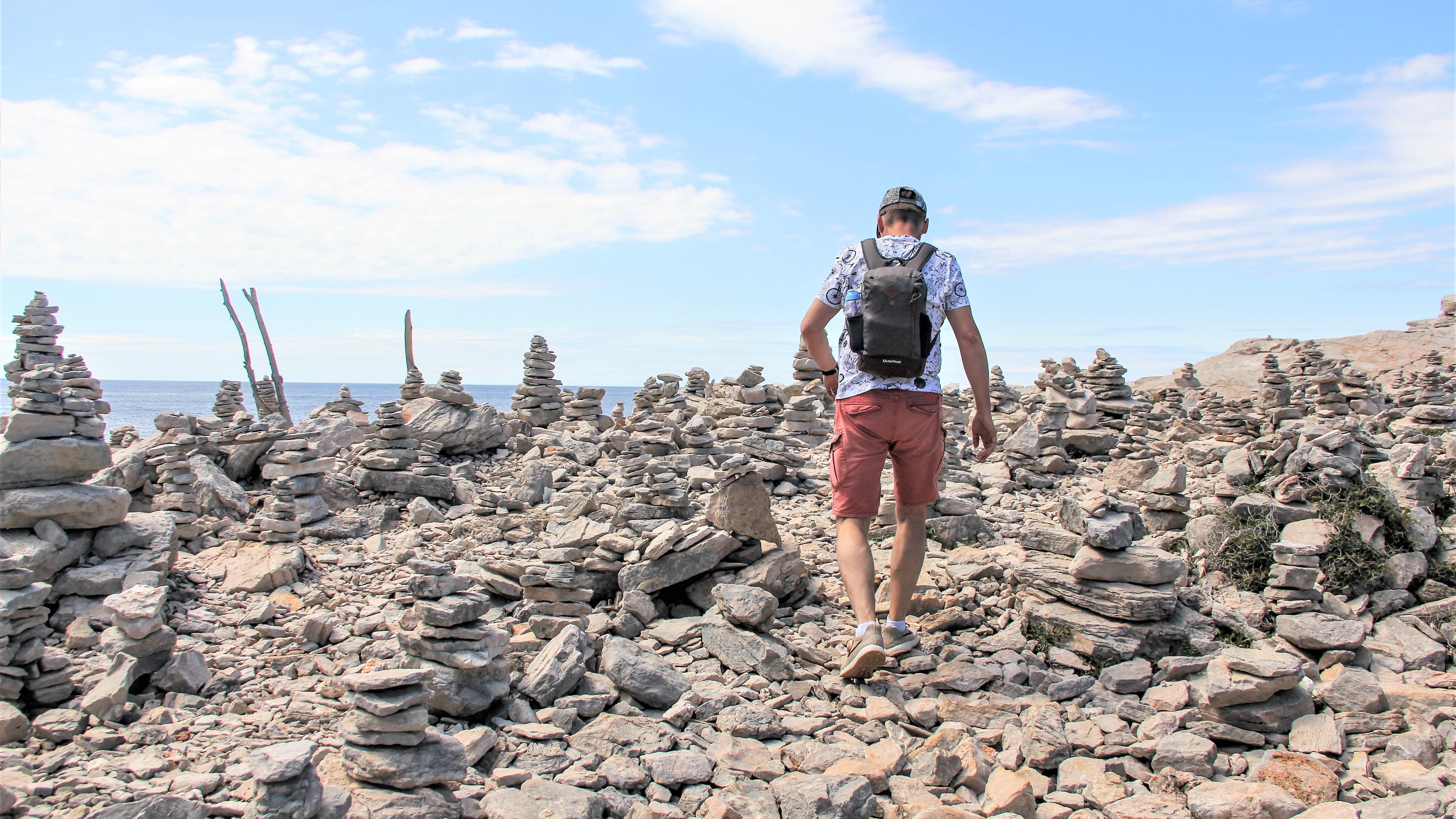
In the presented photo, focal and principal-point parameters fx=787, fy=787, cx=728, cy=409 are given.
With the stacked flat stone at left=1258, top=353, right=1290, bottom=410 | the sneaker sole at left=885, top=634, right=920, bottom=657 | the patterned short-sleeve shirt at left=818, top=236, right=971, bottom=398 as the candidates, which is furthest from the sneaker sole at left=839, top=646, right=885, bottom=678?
the stacked flat stone at left=1258, top=353, right=1290, bottom=410

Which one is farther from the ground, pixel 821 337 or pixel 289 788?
pixel 821 337

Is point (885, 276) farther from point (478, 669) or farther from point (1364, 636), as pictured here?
point (1364, 636)

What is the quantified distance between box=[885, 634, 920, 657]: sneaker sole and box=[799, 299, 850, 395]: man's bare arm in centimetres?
203

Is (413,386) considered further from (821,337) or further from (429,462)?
(821,337)

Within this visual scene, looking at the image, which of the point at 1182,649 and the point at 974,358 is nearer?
the point at 974,358

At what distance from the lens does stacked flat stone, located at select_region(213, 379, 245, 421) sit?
784 inches

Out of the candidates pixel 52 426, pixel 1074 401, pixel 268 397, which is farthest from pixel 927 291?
pixel 268 397

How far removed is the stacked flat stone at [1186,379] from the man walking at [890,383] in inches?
1195

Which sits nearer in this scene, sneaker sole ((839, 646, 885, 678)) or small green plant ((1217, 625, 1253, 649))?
sneaker sole ((839, 646, 885, 678))

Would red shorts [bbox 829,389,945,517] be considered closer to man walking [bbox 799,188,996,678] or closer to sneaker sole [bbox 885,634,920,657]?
man walking [bbox 799,188,996,678]

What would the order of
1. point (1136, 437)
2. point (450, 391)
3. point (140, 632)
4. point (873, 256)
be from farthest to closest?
point (1136, 437) < point (450, 391) < point (140, 632) < point (873, 256)

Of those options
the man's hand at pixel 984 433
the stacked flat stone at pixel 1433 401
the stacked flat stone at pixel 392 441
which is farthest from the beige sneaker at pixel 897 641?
the stacked flat stone at pixel 1433 401

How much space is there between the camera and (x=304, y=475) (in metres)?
10.8

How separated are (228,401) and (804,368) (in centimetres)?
1477
